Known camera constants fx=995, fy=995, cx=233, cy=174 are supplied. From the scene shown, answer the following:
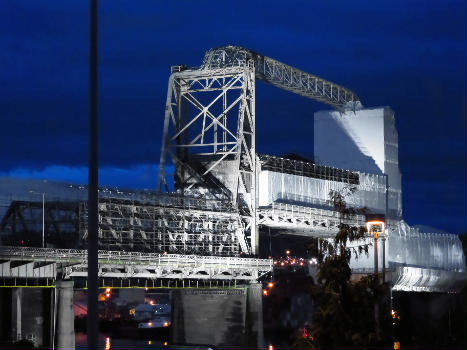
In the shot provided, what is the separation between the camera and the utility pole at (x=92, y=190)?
31.0 metres

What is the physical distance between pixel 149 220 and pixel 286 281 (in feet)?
88.1

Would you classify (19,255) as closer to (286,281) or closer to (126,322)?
(286,281)

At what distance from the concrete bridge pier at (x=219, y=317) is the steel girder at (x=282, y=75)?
27513 mm

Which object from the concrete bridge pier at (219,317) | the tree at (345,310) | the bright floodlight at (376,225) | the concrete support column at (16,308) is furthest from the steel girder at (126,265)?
the tree at (345,310)

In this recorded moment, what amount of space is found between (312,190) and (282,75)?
15906 millimetres

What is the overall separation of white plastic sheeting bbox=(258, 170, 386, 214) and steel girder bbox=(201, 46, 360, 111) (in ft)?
39.0

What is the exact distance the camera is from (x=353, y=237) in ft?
173

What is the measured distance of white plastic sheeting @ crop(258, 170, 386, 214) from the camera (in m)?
124

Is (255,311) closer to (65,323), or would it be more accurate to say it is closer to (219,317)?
(219,317)

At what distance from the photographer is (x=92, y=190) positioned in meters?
32.4

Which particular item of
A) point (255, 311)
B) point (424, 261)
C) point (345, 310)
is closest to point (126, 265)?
point (255, 311)

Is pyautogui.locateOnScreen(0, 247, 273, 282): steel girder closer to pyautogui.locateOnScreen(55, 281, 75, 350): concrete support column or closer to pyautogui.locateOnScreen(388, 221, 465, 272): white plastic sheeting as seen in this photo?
pyautogui.locateOnScreen(55, 281, 75, 350): concrete support column

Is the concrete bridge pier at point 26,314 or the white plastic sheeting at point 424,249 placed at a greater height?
the white plastic sheeting at point 424,249

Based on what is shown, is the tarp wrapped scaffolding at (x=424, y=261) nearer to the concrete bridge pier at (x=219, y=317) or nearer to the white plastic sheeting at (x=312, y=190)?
the white plastic sheeting at (x=312, y=190)
